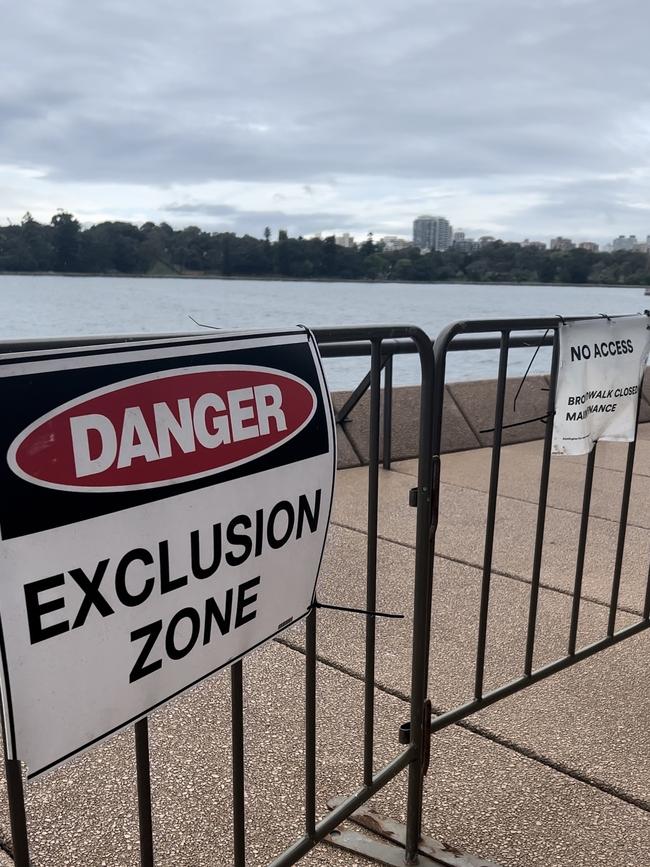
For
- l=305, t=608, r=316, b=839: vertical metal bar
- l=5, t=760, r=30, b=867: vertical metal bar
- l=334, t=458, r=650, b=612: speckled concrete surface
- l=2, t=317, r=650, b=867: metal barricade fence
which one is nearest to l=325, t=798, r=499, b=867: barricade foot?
l=2, t=317, r=650, b=867: metal barricade fence

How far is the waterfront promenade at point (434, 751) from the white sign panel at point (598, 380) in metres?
1.07

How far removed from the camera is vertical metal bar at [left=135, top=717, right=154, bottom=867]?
169cm

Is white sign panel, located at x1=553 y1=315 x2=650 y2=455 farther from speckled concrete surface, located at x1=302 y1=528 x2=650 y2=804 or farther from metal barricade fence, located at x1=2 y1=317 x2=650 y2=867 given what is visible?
speckled concrete surface, located at x1=302 y1=528 x2=650 y2=804

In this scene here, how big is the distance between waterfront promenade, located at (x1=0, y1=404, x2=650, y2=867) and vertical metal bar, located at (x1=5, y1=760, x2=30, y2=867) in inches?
37.5

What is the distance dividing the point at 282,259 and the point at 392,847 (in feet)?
33.6

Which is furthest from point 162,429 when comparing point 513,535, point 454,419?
point 454,419

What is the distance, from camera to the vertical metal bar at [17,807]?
143 cm

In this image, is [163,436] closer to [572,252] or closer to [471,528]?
[471,528]

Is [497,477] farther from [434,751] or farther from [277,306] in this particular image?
[277,306]

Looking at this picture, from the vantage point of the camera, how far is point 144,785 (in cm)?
171

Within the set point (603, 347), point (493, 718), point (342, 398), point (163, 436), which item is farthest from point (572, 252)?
point (163, 436)

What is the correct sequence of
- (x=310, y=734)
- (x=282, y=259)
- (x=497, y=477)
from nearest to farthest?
(x=310, y=734)
(x=497, y=477)
(x=282, y=259)

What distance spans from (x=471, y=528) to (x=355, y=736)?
108 inches

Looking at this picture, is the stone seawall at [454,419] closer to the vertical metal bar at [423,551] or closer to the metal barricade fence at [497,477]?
the metal barricade fence at [497,477]
